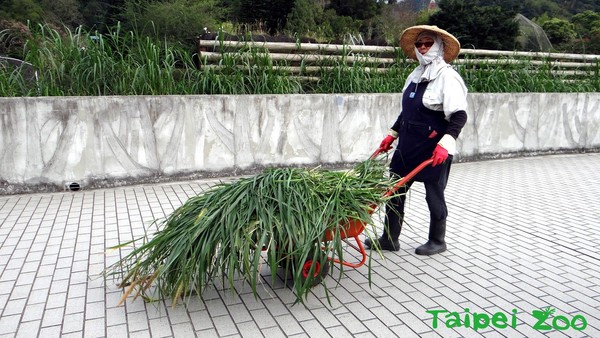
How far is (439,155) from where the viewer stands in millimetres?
3490

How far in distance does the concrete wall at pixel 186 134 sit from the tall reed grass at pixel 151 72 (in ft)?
1.25

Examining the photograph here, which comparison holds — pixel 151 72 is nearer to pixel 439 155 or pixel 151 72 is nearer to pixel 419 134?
pixel 419 134

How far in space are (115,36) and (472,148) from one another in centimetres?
531

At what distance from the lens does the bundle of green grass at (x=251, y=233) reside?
286 centimetres

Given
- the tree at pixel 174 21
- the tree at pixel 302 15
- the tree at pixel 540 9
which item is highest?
the tree at pixel 540 9

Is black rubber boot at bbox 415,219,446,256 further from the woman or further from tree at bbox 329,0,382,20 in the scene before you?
tree at bbox 329,0,382,20

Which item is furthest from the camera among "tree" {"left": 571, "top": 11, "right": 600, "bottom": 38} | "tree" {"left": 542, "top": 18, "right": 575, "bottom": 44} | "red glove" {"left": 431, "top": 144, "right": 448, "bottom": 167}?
"tree" {"left": 571, "top": 11, "right": 600, "bottom": 38}

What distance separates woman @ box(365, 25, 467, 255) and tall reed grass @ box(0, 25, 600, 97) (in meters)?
3.23

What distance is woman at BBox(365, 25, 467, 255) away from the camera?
3.62 metres

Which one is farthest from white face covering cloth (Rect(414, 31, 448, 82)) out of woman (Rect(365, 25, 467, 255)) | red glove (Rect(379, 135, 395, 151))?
red glove (Rect(379, 135, 395, 151))

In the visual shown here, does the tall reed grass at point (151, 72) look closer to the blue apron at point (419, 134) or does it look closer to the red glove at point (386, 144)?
the red glove at point (386, 144)

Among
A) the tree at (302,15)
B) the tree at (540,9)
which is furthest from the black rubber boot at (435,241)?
the tree at (540,9)

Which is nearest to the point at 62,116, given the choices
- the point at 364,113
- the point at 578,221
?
the point at 364,113

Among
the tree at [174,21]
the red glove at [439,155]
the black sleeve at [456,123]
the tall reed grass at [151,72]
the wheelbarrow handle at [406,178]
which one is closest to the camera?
the wheelbarrow handle at [406,178]
